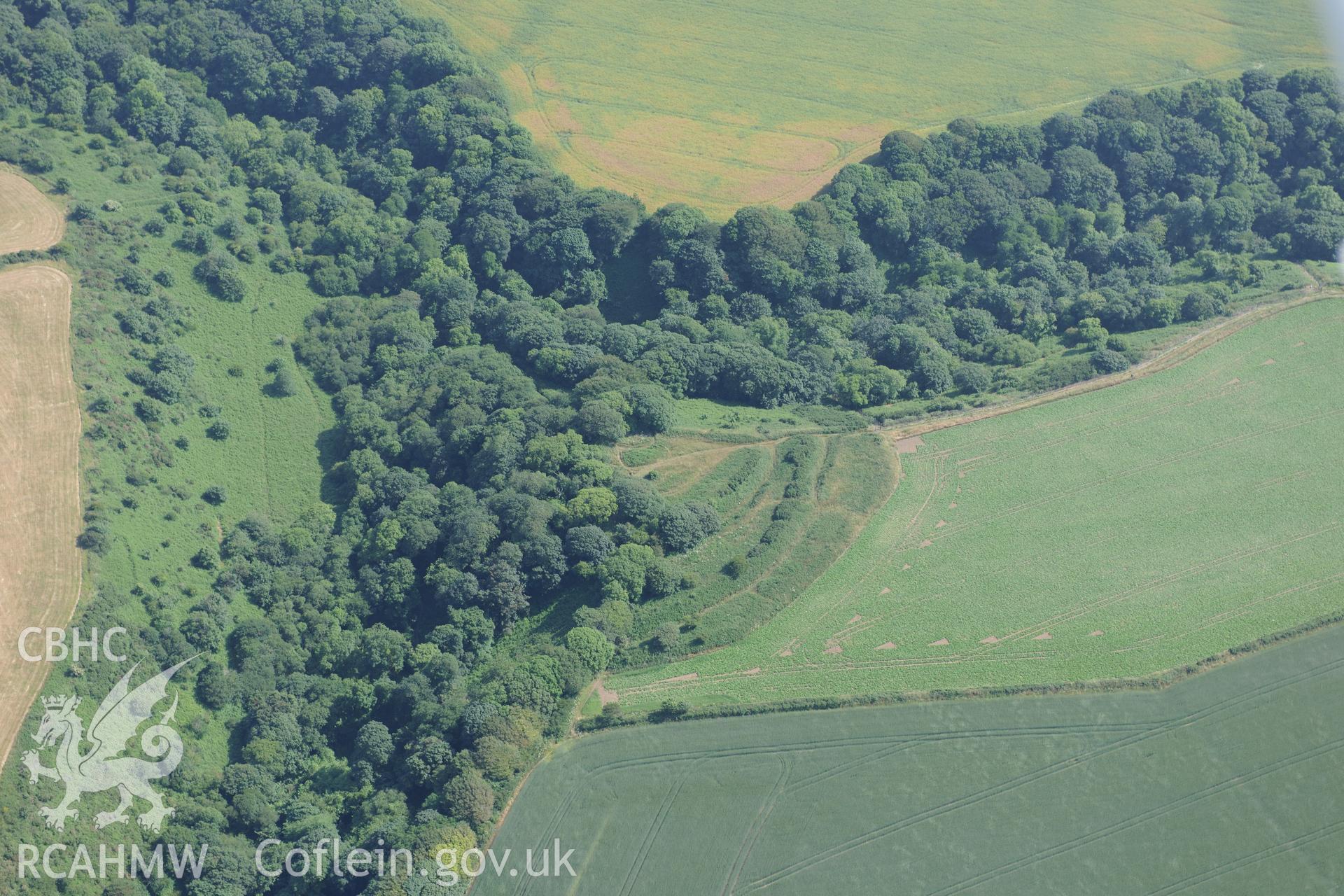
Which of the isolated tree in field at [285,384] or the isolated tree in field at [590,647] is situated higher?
the isolated tree in field at [285,384]

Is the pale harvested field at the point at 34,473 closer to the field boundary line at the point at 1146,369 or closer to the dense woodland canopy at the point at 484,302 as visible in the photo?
the dense woodland canopy at the point at 484,302

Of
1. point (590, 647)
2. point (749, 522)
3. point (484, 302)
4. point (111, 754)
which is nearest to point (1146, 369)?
point (749, 522)

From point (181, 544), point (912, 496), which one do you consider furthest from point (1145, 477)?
point (181, 544)

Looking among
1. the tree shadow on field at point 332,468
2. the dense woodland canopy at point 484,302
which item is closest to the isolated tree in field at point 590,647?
the dense woodland canopy at point 484,302

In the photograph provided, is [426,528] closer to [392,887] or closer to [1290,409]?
[392,887]

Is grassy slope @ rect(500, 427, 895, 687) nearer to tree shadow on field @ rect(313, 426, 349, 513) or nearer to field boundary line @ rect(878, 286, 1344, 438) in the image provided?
field boundary line @ rect(878, 286, 1344, 438)

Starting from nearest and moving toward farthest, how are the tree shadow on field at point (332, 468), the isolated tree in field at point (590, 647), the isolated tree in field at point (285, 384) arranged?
the isolated tree in field at point (590, 647) < the tree shadow on field at point (332, 468) < the isolated tree in field at point (285, 384)

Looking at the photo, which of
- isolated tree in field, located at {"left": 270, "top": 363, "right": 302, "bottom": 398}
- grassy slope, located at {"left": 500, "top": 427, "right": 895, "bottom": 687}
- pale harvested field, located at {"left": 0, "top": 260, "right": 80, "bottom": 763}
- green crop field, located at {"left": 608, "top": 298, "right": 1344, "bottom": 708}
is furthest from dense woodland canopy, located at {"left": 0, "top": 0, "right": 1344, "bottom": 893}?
green crop field, located at {"left": 608, "top": 298, "right": 1344, "bottom": 708}
